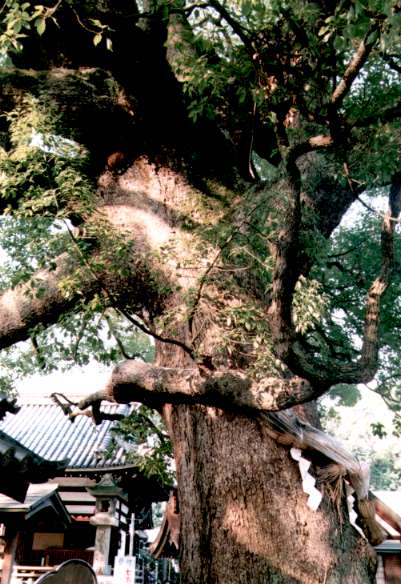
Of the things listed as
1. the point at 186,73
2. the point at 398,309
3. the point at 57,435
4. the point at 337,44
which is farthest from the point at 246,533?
the point at 57,435

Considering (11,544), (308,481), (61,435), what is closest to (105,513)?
(11,544)

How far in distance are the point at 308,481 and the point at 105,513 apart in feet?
27.7

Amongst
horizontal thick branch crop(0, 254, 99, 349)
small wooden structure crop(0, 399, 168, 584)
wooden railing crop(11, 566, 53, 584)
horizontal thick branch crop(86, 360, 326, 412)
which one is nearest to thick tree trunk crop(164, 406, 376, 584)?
horizontal thick branch crop(86, 360, 326, 412)

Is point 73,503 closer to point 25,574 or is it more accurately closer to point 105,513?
point 105,513

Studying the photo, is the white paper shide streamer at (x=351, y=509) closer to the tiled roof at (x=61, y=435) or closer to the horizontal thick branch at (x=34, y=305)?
the horizontal thick branch at (x=34, y=305)

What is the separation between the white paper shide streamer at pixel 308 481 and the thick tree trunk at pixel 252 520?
49mm

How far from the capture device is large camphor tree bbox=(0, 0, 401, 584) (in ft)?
10.6

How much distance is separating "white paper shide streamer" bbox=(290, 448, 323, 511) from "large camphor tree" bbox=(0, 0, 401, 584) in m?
0.07

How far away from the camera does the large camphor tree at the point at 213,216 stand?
323cm

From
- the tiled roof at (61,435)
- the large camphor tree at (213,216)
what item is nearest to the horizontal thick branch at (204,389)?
the large camphor tree at (213,216)

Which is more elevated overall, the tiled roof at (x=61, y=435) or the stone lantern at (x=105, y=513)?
the tiled roof at (x=61, y=435)

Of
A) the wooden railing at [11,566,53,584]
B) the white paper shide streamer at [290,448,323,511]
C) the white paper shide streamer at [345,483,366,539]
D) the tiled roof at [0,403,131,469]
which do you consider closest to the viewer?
the white paper shide streamer at [290,448,323,511]

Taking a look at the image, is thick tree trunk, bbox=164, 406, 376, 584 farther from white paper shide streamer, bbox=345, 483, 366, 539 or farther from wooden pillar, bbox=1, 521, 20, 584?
wooden pillar, bbox=1, 521, 20, 584

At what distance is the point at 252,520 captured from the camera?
11.2ft
